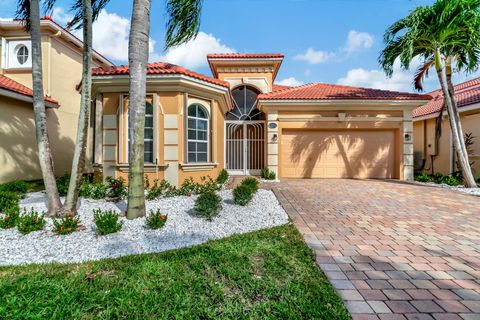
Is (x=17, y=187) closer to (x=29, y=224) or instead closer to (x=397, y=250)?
(x=29, y=224)

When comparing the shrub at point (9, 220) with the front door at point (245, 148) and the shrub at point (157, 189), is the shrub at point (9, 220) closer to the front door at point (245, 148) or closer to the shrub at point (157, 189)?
the shrub at point (157, 189)

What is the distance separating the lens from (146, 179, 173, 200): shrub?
23.5ft

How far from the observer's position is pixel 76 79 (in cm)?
1437

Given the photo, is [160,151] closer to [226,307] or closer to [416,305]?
[226,307]

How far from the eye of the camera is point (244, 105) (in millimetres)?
14156

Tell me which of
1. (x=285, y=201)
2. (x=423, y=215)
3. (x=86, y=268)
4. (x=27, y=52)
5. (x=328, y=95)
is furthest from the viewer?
(x=27, y=52)

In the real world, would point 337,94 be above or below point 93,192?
above

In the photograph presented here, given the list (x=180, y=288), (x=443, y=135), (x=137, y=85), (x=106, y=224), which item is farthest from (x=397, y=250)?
(x=443, y=135)

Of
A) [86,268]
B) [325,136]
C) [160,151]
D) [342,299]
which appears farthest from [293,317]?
[325,136]

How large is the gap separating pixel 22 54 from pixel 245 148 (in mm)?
12937

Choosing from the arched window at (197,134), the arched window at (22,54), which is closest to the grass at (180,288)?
the arched window at (197,134)

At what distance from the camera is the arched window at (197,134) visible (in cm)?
904

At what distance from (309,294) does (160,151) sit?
22.7 ft

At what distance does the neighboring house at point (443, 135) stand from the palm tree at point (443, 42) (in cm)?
320
